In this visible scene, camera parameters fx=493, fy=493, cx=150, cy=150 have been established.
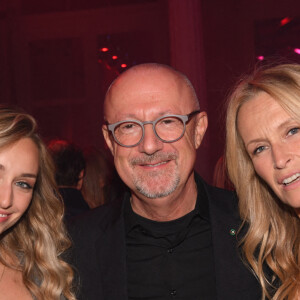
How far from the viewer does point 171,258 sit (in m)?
2.31

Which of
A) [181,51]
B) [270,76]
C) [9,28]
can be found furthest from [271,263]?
[9,28]

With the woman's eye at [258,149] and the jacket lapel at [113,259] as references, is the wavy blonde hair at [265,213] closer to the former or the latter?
the woman's eye at [258,149]

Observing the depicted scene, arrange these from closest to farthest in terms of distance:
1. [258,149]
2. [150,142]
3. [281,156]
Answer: [281,156]
[258,149]
[150,142]

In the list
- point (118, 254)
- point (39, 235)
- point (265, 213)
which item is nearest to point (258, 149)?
point (265, 213)

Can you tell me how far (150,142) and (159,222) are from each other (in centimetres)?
44

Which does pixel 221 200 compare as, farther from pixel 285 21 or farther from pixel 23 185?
pixel 285 21

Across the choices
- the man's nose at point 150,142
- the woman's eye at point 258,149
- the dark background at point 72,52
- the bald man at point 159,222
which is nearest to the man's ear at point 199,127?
the bald man at point 159,222

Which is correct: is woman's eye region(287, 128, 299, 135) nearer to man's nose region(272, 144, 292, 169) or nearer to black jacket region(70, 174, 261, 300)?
man's nose region(272, 144, 292, 169)

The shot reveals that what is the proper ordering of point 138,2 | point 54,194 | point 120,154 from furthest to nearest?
point 138,2, point 54,194, point 120,154

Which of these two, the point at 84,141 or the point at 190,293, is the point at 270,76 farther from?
the point at 84,141

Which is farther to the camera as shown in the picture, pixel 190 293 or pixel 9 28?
pixel 9 28

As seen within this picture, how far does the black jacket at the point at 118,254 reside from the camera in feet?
7.30

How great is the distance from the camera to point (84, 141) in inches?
294

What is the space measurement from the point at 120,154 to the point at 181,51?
11.4 ft
